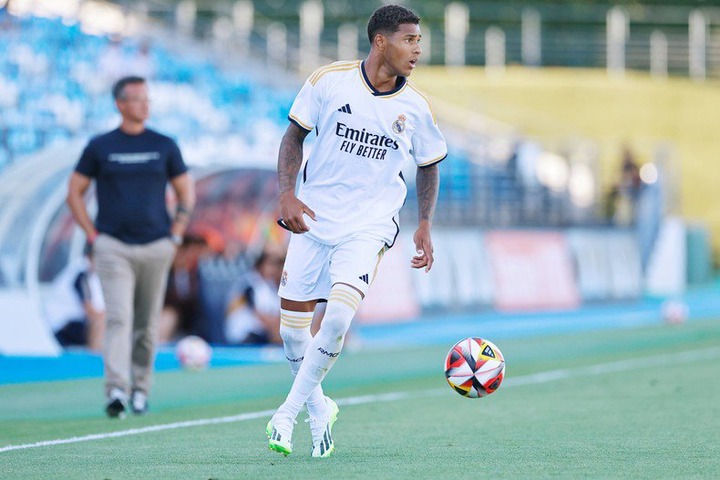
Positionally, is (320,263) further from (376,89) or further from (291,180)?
(376,89)

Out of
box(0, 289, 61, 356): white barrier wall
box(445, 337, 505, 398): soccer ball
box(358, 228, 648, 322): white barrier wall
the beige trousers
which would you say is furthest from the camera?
box(358, 228, 648, 322): white barrier wall

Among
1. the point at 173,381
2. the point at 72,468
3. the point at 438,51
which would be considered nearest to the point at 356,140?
the point at 72,468

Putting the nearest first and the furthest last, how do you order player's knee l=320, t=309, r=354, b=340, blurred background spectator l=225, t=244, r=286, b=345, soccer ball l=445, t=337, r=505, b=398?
player's knee l=320, t=309, r=354, b=340, soccer ball l=445, t=337, r=505, b=398, blurred background spectator l=225, t=244, r=286, b=345

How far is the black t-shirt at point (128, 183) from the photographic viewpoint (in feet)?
31.5

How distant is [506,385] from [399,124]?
541 centimetres

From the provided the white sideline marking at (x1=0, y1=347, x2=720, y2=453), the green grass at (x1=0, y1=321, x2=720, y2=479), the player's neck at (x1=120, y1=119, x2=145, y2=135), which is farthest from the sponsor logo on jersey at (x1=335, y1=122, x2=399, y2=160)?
the player's neck at (x1=120, y1=119, x2=145, y2=135)

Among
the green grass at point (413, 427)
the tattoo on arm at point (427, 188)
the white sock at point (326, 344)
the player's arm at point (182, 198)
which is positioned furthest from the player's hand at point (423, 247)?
the player's arm at point (182, 198)

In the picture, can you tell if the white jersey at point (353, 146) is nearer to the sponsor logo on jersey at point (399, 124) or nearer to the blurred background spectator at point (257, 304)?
the sponsor logo on jersey at point (399, 124)

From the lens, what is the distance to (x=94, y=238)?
962 cm

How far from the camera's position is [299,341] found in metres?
6.96

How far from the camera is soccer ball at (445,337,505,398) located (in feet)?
24.5

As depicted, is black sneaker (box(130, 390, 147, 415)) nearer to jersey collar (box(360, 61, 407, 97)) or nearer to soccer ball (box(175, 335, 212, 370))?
jersey collar (box(360, 61, 407, 97))

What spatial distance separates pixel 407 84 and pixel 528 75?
25950mm

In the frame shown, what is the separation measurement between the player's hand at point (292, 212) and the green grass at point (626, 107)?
24.5 m
